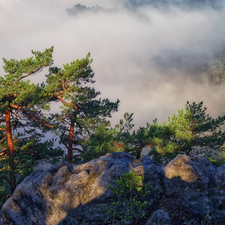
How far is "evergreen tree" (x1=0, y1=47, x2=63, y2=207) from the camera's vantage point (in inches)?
728

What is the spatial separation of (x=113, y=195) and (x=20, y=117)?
13551 millimetres

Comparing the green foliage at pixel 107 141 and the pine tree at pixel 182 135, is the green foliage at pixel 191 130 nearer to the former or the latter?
the pine tree at pixel 182 135

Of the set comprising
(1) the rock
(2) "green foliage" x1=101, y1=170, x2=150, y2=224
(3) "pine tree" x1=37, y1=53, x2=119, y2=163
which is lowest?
(1) the rock

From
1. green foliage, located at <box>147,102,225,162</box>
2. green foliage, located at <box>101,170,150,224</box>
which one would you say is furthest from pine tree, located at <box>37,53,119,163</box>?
green foliage, located at <box>101,170,150,224</box>

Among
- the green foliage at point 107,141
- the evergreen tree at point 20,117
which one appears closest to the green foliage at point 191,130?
the green foliage at point 107,141

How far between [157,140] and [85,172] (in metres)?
9.92

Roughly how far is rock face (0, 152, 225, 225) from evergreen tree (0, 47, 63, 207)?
6.69m

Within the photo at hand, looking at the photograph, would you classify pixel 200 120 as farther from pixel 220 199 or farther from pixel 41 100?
pixel 41 100

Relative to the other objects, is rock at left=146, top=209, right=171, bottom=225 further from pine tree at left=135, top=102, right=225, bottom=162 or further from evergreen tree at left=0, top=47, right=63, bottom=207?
evergreen tree at left=0, top=47, right=63, bottom=207

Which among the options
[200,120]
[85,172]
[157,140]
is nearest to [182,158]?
[85,172]

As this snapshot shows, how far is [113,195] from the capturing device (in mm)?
10391

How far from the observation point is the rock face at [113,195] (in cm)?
→ 936

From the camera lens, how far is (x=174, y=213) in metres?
9.12

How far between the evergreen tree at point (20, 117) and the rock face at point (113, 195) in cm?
669
